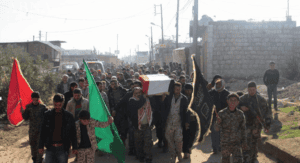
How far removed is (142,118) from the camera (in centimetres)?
578

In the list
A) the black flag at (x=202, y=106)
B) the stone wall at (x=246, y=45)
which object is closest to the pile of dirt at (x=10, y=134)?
the black flag at (x=202, y=106)

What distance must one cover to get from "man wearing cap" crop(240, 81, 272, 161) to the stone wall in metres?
13.7

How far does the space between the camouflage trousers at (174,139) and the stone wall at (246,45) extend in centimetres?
1357

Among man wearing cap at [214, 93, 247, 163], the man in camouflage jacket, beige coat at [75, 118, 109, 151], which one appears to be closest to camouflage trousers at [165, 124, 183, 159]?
man wearing cap at [214, 93, 247, 163]

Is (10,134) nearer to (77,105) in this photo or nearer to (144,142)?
(77,105)

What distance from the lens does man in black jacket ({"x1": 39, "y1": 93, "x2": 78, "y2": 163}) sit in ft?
13.4

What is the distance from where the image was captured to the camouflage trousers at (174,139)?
566cm

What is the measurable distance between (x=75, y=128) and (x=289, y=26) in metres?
18.8

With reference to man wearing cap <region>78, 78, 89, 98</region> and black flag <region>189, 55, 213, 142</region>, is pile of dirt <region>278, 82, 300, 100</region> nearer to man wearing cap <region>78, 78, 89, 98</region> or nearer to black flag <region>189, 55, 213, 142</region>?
black flag <region>189, 55, 213, 142</region>

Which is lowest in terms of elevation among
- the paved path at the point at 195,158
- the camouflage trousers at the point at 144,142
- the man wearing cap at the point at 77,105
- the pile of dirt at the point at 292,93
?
the paved path at the point at 195,158

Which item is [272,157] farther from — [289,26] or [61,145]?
[289,26]

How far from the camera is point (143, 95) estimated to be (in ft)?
19.3

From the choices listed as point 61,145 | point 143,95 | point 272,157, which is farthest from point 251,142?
point 61,145

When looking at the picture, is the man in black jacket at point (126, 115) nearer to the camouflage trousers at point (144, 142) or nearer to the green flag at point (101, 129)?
the camouflage trousers at point (144, 142)
